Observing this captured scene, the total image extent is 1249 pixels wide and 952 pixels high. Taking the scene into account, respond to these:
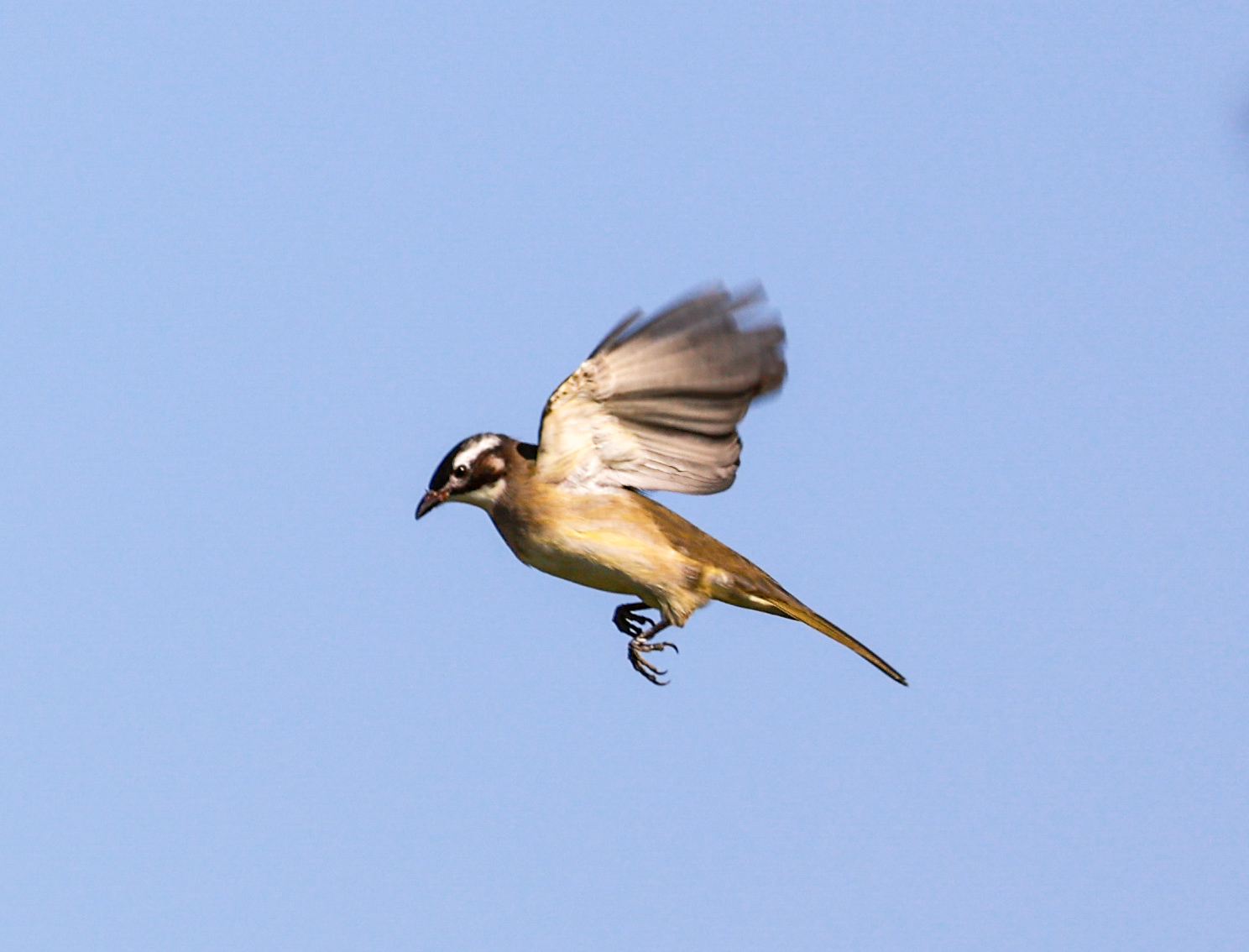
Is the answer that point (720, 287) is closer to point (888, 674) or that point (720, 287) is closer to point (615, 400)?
point (615, 400)

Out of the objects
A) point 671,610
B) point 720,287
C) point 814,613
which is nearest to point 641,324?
point 720,287

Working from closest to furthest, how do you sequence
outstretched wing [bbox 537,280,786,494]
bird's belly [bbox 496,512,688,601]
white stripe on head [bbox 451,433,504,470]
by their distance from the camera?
outstretched wing [bbox 537,280,786,494]
bird's belly [bbox 496,512,688,601]
white stripe on head [bbox 451,433,504,470]

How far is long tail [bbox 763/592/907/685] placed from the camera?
12.5 meters

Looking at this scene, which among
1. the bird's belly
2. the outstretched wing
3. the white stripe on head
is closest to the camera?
the outstretched wing

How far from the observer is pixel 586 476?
11.7 m

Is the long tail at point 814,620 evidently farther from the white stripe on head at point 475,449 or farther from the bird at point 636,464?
the white stripe on head at point 475,449

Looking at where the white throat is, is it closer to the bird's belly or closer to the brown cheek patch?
the brown cheek patch

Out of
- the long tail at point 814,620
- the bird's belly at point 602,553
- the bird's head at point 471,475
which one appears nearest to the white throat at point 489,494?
A: the bird's head at point 471,475

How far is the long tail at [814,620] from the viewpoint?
12.5 meters

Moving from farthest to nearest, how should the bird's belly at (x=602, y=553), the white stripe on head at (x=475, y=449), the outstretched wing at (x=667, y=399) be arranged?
the white stripe on head at (x=475, y=449), the bird's belly at (x=602, y=553), the outstretched wing at (x=667, y=399)

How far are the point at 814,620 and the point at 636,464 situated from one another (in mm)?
1838

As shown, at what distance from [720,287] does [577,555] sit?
200 cm

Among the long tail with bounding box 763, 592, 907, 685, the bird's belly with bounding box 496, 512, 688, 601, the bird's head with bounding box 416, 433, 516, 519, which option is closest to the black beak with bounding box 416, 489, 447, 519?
the bird's head with bounding box 416, 433, 516, 519

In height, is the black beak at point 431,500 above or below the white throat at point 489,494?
below
